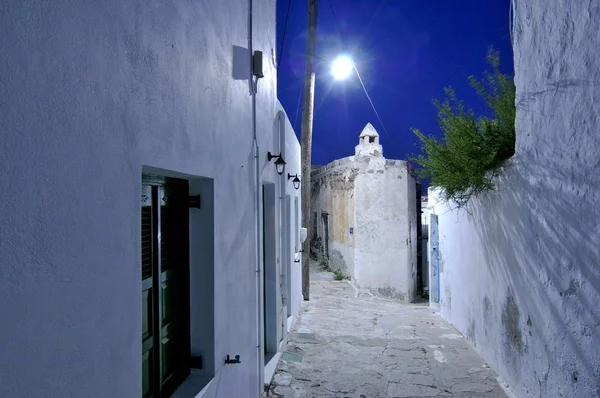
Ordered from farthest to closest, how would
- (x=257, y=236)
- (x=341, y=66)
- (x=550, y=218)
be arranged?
(x=341, y=66), (x=257, y=236), (x=550, y=218)

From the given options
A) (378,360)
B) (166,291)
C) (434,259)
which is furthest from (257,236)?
(434,259)

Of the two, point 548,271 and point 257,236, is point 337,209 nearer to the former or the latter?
point 257,236

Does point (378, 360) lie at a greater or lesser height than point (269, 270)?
lesser

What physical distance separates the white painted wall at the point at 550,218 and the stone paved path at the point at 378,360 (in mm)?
563

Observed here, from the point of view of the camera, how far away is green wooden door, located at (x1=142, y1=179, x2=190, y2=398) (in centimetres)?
222

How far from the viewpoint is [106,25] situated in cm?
147

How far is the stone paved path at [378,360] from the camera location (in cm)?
455

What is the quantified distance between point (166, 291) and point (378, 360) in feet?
12.9

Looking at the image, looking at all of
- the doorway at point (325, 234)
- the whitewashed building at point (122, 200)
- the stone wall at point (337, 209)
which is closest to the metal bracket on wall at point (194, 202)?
the whitewashed building at point (122, 200)

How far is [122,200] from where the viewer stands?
158 cm

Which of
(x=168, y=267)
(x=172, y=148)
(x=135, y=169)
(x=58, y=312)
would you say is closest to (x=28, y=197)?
(x=58, y=312)

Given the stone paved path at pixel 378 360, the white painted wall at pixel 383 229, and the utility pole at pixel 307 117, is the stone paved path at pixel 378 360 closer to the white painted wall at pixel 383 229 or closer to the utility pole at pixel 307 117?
the utility pole at pixel 307 117

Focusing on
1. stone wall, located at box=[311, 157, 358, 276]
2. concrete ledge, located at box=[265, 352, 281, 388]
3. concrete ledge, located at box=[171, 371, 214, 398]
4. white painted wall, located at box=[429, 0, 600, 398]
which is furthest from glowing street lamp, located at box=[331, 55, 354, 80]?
concrete ledge, located at box=[171, 371, 214, 398]

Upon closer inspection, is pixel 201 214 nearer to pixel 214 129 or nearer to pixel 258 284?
pixel 214 129
